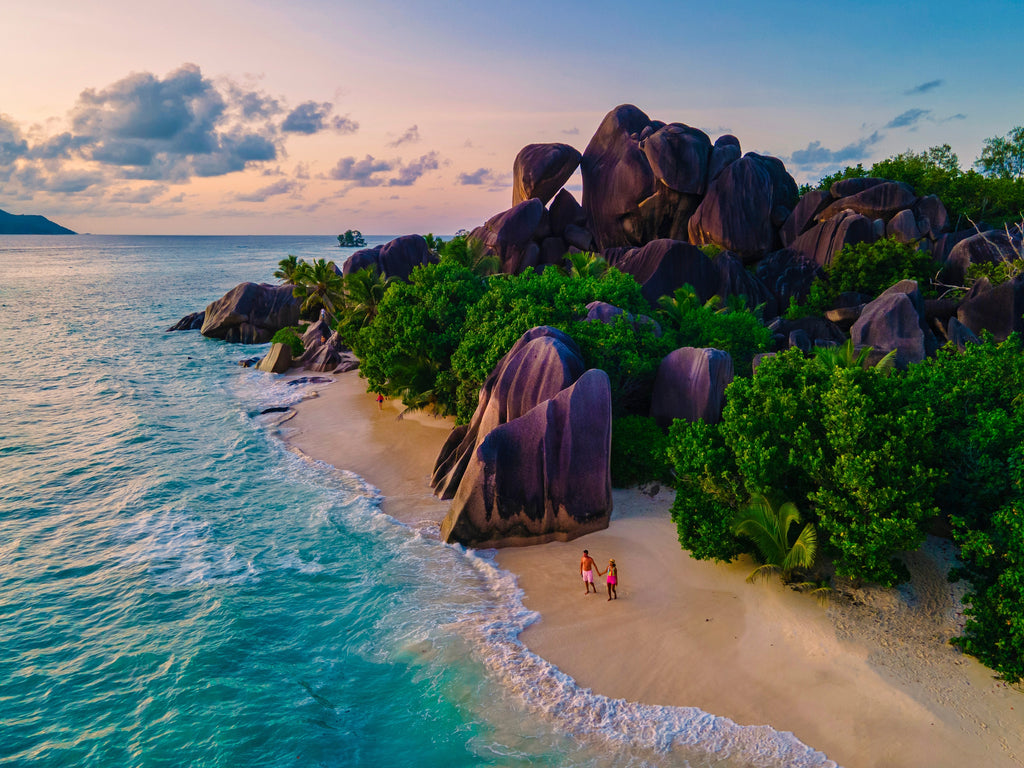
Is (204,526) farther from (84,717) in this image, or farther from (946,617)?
(946,617)

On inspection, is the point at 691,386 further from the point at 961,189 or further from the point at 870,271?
the point at 961,189

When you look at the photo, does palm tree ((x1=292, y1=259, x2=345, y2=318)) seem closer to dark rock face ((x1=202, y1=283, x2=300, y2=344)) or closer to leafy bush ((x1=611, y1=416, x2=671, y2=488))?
dark rock face ((x1=202, y1=283, x2=300, y2=344))

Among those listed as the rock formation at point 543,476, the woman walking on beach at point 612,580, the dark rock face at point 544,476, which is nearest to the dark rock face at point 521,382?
the rock formation at point 543,476

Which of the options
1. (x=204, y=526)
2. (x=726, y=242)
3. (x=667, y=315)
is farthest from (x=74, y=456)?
(x=726, y=242)

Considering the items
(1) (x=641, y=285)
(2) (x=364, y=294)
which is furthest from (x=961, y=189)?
(2) (x=364, y=294)

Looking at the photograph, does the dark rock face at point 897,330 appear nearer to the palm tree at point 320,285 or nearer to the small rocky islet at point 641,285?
the small rocky islet at point 641,285

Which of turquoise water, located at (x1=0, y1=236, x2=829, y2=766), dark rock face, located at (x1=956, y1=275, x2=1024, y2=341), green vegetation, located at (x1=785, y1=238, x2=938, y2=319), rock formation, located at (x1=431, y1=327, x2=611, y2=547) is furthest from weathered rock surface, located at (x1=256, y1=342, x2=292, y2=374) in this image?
dark rock face, located at (x1=956, y1=275, x2=1024, y2=341)
